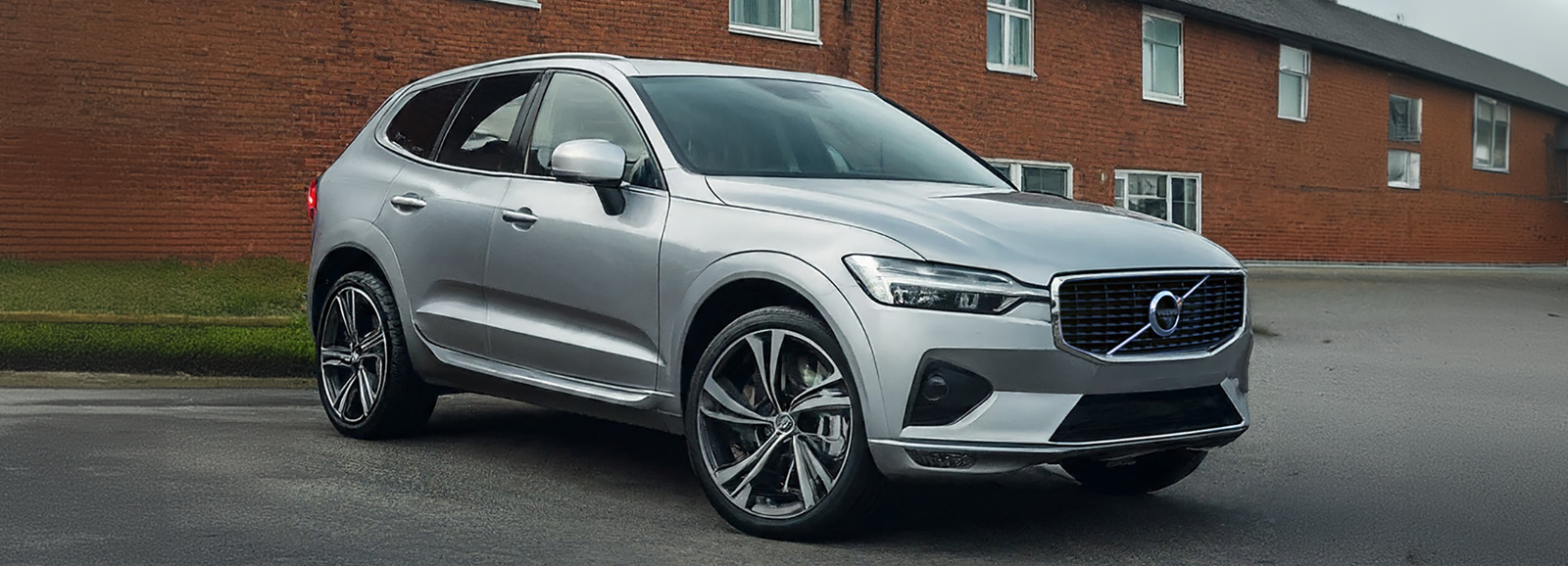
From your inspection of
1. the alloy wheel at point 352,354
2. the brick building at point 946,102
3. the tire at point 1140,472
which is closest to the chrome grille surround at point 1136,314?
the tire at point 1140,472

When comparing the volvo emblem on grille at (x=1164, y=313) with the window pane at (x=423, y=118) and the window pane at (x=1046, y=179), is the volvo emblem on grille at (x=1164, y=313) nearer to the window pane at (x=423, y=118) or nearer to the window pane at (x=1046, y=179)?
the window pane at (x=423, y=118)

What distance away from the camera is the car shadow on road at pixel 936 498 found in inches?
213

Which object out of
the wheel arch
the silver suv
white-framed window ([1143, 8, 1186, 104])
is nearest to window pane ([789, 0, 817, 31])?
white-framed window ([1143, 8, 1186, 104])

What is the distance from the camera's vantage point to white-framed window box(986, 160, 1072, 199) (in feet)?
75.6

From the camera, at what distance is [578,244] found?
585cm

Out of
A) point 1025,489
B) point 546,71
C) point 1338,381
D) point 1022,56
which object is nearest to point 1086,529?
point 1025,489

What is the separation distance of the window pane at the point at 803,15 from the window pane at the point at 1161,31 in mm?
7546

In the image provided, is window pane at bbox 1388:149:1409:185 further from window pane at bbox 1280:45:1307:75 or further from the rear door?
the rear door

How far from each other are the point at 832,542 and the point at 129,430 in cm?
392

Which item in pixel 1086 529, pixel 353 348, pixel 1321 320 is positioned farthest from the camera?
pixel 1321 320

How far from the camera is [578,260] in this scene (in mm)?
5840

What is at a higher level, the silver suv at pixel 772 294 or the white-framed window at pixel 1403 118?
the white-framed window at pixel 1403 118

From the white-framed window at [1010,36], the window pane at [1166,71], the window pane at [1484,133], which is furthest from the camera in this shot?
the window pane at [1484,133]

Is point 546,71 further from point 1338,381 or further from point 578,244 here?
point 1338,381
